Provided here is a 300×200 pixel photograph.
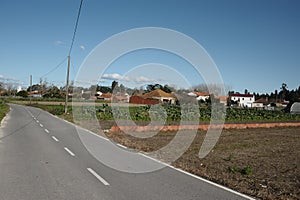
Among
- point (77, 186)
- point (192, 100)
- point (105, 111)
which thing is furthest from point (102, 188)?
point (192, 100)

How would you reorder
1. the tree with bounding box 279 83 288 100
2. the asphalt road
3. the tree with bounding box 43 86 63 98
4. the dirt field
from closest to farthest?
the asphalt road, the dirt field, the tree with bounding box 43 86 63 98, the tree with bounding box 279 83 288 100

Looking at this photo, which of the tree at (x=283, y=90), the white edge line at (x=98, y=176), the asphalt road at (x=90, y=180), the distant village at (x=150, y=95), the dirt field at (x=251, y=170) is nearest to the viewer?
the asphalt road at (x=90, y=180)

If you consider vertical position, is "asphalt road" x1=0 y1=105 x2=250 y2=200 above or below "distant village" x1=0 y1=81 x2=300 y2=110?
below

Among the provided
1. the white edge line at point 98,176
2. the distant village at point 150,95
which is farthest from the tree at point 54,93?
the white edge line at point 98,176

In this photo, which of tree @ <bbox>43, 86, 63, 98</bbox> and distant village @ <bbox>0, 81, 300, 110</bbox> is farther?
tree @ <bbox>43, 86, 63, 98</bbox>

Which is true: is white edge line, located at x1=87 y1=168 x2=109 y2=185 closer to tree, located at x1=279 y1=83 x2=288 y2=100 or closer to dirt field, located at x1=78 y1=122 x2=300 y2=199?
dirt field, located at x1=78 y1=122 x2=300 y2=199

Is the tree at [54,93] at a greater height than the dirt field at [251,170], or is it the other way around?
the tree at [54,93]

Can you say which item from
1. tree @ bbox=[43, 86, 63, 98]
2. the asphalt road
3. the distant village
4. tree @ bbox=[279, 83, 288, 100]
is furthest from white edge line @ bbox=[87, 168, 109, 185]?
tree @ bbox=[279, 83, 288, 100]

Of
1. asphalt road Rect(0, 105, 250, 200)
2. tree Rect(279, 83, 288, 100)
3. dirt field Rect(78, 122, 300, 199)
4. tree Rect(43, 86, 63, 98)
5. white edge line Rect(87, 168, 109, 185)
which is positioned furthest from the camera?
tree Rect(279, 83, 288, 100)

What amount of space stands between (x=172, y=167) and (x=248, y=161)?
3.55m

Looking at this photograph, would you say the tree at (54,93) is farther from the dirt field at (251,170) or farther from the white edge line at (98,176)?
the white edge line at (98,176)

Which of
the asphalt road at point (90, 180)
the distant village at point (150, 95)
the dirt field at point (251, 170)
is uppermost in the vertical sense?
the distant village at point (150, 95)

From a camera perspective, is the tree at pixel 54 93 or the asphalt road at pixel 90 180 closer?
the asphalt road at pixel 90 180

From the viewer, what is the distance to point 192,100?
46.7 meters
